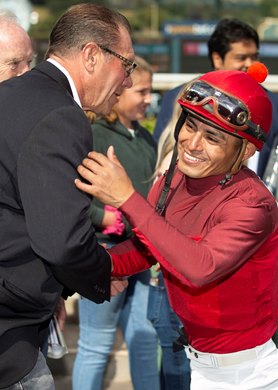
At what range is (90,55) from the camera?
117 inches

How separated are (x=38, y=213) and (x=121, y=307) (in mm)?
2338

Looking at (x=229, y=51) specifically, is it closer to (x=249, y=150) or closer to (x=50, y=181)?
(x=249, y=150)

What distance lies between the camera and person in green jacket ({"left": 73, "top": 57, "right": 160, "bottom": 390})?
189 inches

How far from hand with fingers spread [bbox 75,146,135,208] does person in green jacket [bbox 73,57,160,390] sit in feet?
6.59

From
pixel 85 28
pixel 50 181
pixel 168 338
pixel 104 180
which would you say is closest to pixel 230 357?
pixel 104 180

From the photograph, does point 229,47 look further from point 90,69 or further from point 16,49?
point 90,69

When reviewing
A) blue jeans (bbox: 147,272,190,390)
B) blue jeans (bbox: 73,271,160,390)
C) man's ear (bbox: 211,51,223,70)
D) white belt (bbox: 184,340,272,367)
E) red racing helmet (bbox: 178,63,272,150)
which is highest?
red racing helmet (bbox: 178,63,272,150)

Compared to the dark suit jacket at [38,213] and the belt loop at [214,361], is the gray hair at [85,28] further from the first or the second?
the belt loop at [214,361]

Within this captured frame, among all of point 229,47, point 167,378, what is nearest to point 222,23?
point 229,47

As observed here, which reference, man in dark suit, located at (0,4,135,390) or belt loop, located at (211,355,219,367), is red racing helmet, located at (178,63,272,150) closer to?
man in dark suit, located at (0,4,135,390)

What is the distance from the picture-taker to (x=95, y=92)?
3033 millimetres

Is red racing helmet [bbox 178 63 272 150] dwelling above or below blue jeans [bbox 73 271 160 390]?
above

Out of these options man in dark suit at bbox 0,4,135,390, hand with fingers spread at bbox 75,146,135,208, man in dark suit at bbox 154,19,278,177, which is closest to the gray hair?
man in dark suit at bbox 0,4,135,390

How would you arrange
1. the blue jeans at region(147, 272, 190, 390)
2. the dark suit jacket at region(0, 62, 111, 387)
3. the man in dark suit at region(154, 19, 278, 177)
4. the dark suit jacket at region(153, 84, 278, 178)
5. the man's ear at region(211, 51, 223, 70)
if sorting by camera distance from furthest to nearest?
the man's ear at region(211, 51, 223, 70)
the man in dark suit at region(154, 19, 278, 177)
the dark suit jacket at region(153, 84, 278, 178)
the blue jeans at region(147, 272, 190, 390)
the dark suit jacket at region(0, 62, 111, 387)
